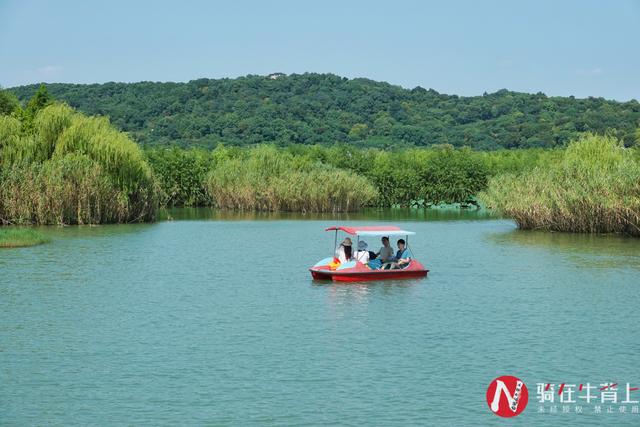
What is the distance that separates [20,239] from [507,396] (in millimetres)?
27446

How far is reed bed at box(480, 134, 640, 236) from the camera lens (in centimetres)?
4403

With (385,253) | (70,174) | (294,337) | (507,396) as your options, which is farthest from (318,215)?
(507,396)

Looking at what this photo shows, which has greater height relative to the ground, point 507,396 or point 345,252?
point 345,252

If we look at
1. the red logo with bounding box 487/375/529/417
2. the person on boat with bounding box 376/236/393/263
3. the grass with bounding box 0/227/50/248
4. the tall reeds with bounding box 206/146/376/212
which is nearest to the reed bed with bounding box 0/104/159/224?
the grass with bounding box 0/227/50/248

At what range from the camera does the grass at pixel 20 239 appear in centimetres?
3856

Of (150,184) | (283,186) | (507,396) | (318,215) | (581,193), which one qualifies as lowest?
(507,396)

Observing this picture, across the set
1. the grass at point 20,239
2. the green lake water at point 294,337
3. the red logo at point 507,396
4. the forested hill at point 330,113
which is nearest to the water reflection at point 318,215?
the grass at point 20,239

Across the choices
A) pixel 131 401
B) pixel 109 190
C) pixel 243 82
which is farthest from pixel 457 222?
pixel 243 82

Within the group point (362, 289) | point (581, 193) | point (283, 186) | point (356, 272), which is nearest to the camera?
point (362, 289)

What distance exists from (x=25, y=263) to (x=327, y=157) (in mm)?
58746

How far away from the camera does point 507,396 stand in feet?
53.5

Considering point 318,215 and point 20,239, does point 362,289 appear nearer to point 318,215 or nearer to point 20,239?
point 20,239

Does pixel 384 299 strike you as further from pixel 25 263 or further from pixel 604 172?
pixel 604 172

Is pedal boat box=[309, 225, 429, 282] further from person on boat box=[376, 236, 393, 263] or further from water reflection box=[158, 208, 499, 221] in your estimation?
water reflection box=[158, 208, 499, 221]
